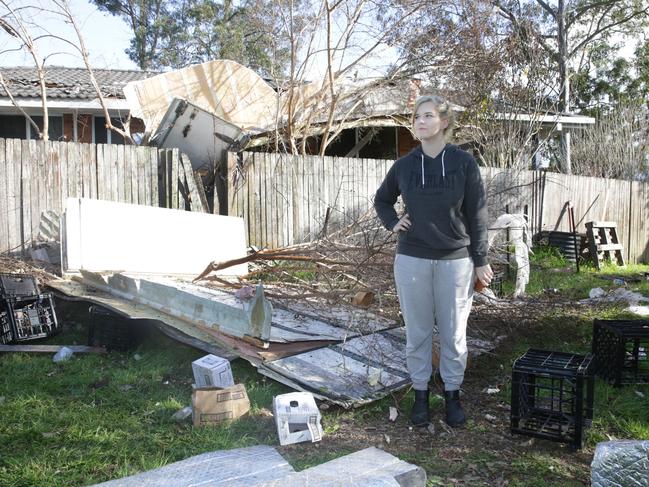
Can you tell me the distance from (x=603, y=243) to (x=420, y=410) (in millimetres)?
10075

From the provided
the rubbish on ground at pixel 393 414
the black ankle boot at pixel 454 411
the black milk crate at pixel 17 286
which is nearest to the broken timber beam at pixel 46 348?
the black milk crate at pixel 17 286

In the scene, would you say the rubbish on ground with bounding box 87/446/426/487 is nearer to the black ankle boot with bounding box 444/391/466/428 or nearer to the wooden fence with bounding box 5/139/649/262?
the black ankle boot with bounding box 444/391/466/428

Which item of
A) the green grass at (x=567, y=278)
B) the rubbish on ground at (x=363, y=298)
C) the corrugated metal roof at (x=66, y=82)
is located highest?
the corrugated metal roof at (x=66, y=82)

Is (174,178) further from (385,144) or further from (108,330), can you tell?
(385,144)

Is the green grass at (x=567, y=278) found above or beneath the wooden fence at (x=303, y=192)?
beneath

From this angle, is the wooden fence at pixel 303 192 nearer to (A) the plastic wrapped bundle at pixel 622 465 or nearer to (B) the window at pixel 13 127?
(A) the plastic wrapped bundle at pixel 622 465

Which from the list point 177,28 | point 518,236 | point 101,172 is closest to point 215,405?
point 518,236

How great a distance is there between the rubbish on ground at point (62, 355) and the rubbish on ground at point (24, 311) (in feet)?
1.38

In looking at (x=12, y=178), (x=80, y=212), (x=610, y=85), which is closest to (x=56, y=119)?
(x=12, y=178)

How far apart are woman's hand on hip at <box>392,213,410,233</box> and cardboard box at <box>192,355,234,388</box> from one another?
4.45 ft

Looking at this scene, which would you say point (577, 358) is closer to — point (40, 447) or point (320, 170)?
point (40, 447)

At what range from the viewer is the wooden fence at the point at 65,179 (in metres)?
→ 6.68

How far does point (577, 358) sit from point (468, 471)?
1071 millimetres

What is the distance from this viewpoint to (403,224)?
325 centimetres
